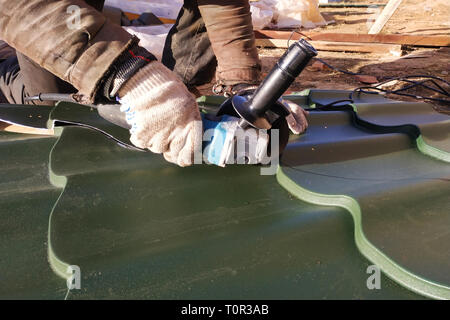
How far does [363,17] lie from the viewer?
8641 millimetres

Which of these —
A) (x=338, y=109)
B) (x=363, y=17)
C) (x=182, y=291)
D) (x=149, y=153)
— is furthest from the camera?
(x=363, y=17)

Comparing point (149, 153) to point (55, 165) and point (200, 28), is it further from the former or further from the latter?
point (200, 28)

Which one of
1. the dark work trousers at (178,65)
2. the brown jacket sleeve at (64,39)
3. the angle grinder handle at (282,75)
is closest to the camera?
the angle grinder handle at (282,75)

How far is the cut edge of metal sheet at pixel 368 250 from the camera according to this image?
2.40 feet

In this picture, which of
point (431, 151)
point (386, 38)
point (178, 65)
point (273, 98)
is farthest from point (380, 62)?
point (273, 98)

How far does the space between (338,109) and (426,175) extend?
0.76 m

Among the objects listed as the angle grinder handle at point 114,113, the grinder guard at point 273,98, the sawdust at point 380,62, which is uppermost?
the grinder guard at point 273,98

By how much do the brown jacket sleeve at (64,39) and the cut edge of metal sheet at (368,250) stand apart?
0.67 metres

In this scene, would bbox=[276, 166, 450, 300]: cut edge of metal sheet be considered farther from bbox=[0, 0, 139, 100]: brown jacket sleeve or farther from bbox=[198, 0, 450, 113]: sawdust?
bbox=[198, 0, 450, 113]: sawdust

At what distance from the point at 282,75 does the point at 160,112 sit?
1.19 ft

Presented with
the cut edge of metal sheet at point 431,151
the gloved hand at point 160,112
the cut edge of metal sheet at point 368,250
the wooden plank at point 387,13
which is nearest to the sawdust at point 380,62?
the wooden plank at point 387,13

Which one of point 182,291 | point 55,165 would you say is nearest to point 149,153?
point 55,165

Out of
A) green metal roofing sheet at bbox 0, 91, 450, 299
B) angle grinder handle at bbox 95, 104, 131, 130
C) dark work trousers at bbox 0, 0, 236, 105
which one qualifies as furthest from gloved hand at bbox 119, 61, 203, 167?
dark work trousers at bbox 0, 0, 236, 105

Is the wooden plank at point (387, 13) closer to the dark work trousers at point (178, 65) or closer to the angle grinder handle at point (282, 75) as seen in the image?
the dark work trousers at point (178, 65)
